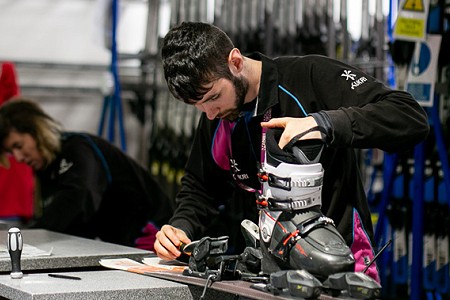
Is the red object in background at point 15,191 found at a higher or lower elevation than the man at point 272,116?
lower

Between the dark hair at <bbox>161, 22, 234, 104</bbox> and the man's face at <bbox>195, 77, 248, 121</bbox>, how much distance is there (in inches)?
0.8

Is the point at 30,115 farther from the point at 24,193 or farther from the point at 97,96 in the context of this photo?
the point at 97,96

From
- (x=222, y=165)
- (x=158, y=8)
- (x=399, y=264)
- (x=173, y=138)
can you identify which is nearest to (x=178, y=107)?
(x=173, y=138)

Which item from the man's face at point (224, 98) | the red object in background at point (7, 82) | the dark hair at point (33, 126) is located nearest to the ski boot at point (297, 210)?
the man's face at point (224, 98)

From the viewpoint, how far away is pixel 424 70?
3756mm

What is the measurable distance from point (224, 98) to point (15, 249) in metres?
0.71

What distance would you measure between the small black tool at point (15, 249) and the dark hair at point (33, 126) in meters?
1.51

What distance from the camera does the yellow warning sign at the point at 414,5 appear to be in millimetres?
3674

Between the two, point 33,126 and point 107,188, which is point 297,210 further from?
point 33,126

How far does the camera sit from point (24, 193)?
20.2 feet

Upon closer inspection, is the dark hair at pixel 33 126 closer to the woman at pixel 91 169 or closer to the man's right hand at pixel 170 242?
the woman at pixel 91 169

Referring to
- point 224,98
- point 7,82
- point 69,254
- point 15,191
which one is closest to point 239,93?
point 224,98

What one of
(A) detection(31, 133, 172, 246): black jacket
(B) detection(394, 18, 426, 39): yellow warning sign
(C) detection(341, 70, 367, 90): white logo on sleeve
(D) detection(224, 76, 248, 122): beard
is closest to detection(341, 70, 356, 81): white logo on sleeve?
(C) detection(341, 70, 367, 90): white logo on sleeve

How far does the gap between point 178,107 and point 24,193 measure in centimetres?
124
